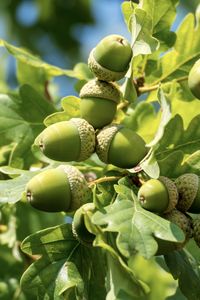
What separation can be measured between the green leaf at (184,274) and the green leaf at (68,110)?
0.50m

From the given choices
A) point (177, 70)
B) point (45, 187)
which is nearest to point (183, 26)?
point (177, 70)

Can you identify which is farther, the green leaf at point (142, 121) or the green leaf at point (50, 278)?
the green leaf at point (142, 121)

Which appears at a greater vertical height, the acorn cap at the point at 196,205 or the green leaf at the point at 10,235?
the acorn cap at the point at 196,205

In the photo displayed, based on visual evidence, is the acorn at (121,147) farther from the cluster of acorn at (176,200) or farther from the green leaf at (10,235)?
the green leaf at (10,235)

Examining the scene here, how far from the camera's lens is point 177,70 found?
228 centimetres

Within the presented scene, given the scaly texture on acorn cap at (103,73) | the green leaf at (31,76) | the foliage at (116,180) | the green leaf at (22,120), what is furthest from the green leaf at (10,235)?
the scaly texture on acorn cap at (103,73)

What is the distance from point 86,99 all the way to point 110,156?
191 millimetres

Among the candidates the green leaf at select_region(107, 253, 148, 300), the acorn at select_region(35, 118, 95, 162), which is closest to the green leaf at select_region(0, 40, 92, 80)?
the acorn at select_region(35, 118, 95, 162)

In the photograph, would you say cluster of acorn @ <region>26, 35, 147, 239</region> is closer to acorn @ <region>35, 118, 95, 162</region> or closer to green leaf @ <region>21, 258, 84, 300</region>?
acorn @ <region>35, 118, 95, 162</region>

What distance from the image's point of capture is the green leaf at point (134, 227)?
5.15ft

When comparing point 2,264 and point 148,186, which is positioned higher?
point 148,186

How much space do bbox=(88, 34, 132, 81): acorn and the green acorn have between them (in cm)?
36

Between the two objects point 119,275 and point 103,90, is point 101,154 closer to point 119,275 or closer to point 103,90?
point 103,90

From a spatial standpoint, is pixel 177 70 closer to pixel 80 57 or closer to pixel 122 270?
pixel 122 270
